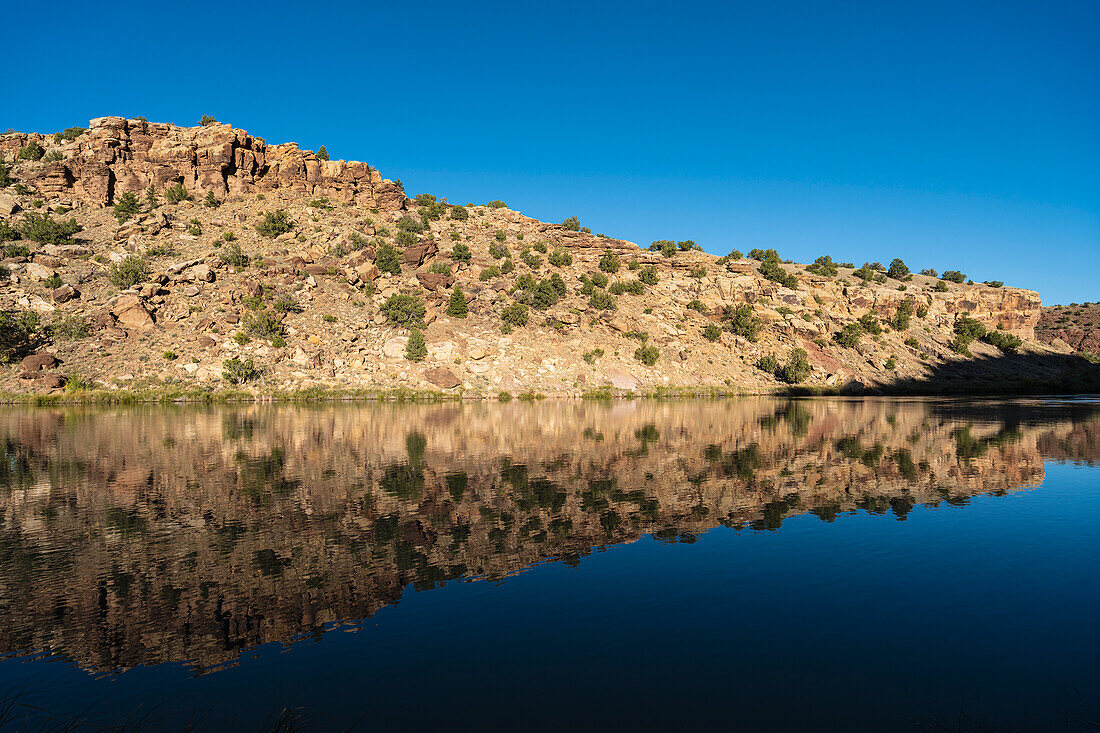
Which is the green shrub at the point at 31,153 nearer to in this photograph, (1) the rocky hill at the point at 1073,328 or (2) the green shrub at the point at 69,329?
(2) the green shrub at the point at 69,329

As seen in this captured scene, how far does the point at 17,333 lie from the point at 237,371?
20.2 m

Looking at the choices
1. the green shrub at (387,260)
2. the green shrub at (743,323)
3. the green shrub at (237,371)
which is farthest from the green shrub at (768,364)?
the green shrub at (237,371)

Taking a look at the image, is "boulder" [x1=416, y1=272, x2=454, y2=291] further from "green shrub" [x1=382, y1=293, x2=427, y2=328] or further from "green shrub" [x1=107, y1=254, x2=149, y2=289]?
"green shrub" [x1=107, y1=254, x2=149, y2=289]

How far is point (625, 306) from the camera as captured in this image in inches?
3270

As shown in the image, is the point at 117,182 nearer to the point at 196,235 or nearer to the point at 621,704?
the point at 196,235

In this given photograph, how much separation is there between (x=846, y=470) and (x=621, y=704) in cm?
1644

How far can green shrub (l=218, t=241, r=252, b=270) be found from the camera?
72438mm

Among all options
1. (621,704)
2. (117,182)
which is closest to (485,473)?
(621,704)

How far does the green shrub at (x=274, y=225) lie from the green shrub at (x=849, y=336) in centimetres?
8045

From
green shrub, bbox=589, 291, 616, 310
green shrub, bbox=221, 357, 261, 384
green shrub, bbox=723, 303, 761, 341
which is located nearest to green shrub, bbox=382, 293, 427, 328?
green shrub, bbox=221, 357, 261, 384

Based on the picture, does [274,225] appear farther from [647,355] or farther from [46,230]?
[647,355]

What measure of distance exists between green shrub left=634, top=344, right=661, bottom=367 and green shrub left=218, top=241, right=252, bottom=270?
49284mm

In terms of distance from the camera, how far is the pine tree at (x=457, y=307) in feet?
237

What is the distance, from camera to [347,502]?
1511cm
